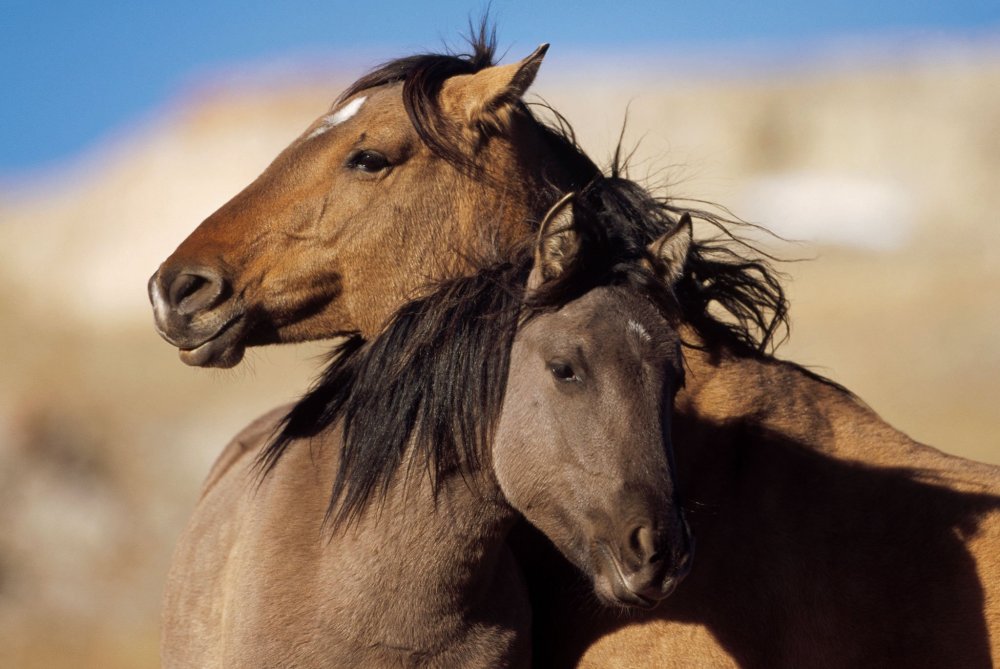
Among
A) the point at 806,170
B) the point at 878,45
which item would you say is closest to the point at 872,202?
the point at 806,170

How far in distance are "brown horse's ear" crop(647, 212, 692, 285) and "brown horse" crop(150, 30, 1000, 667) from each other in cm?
39

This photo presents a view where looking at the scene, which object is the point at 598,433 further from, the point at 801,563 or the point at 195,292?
the point at 195,292

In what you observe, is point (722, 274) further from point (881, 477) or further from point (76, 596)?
point (76, 596)

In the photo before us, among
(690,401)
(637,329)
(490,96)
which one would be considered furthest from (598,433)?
(490,96)

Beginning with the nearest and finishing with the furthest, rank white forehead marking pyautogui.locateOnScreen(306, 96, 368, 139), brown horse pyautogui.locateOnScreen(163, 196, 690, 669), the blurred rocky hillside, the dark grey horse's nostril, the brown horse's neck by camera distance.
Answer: the dark grey horse's nostril
brown horse pyautogui.locateOnScreen(163, 196, 690, 669)
the brown horse's neck
white forehead marking pyautogui.locateOnScreen(306, 96, 368, 139)
the blurred rocky hillside

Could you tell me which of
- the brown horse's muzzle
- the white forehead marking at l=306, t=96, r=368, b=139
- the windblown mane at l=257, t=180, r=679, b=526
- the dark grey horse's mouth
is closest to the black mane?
the windblown mane at l=257, t=180, r=679, b=526

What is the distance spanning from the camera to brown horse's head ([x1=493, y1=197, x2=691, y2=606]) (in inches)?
116

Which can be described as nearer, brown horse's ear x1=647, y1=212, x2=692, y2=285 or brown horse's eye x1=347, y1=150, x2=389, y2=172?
brown horse's ear x1=647, y1=212, x2=692, y2=285

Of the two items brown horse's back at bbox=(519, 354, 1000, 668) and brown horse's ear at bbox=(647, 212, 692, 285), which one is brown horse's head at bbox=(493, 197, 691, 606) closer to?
brown horse's ear at bbox=(647, 212, 692, 285)

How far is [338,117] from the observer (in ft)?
13.0

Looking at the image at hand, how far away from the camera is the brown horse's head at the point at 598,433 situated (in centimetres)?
295

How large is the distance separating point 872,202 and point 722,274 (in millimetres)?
30468

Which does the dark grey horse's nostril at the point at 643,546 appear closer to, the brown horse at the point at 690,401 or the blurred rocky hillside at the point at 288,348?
the brown horse at the point at 690,401

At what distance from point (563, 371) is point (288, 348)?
18108 millimetres
